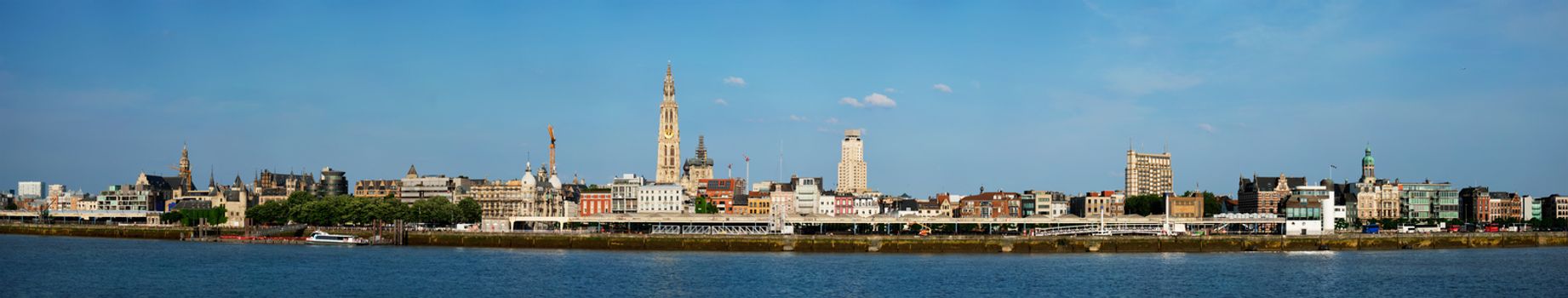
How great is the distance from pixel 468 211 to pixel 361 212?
1273 cm

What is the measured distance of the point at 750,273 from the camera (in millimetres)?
87812

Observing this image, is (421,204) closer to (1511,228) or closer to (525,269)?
(525,269)

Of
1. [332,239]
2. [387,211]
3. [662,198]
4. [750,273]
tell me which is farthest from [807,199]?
[750,273]

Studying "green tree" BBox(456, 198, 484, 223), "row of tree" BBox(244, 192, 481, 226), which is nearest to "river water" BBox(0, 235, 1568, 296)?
"row of tree" BBox(244, 192, 481, 226)

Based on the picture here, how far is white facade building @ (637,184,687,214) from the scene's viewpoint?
19125 centimetres

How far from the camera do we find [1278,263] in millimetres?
102062

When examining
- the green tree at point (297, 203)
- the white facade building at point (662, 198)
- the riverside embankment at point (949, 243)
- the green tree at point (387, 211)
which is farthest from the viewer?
the white facade building at point (662, 198)

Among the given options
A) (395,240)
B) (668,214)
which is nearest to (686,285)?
(395,240)

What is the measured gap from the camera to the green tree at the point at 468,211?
172 metres

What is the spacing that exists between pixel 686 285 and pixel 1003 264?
26.5m

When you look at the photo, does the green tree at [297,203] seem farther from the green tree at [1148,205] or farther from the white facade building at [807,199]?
the green tree at [1148,205]

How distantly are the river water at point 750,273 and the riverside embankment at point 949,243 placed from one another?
5.36 metres

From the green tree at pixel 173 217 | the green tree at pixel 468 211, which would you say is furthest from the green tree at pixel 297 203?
the green tree at pixel 468 211

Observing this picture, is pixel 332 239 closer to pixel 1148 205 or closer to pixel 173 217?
pixel 173 217
